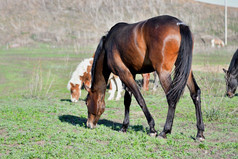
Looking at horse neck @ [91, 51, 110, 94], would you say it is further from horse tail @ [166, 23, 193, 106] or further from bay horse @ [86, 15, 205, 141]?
horse tail @ [166, 23, 193, 106]

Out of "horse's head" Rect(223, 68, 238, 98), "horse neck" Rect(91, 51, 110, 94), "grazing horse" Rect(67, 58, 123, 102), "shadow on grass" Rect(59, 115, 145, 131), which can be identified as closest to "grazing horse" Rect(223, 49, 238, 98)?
"horse's head" Rect(223, 68, 238, 98)

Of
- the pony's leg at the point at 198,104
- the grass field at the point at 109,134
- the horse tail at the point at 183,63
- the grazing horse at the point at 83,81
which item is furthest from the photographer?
the grazing horse at the point at 83,81

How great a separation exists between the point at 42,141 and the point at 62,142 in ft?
1.43

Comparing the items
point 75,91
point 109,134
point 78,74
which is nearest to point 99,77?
point 109,134

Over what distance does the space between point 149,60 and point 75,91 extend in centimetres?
613

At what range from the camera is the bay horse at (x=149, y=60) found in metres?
5.28

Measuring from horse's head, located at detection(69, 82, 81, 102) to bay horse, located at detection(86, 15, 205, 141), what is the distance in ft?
14.9

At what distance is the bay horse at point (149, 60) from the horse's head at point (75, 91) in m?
4.55

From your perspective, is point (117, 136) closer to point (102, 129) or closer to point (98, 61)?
point (102, 129)

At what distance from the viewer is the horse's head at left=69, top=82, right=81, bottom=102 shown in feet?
36.3

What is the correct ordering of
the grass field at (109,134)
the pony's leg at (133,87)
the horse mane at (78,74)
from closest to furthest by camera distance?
the grass field at (109,134), the pony's leg at (133,87), the horse mane at (78,74)

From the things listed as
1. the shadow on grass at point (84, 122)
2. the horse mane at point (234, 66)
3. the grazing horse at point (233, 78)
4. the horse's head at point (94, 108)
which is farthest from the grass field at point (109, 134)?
the horse mane at point (234, 66)

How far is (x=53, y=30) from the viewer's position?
42406 millimetres

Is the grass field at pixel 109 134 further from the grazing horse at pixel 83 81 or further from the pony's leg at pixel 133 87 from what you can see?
the grazing horse at pixel 83 81
